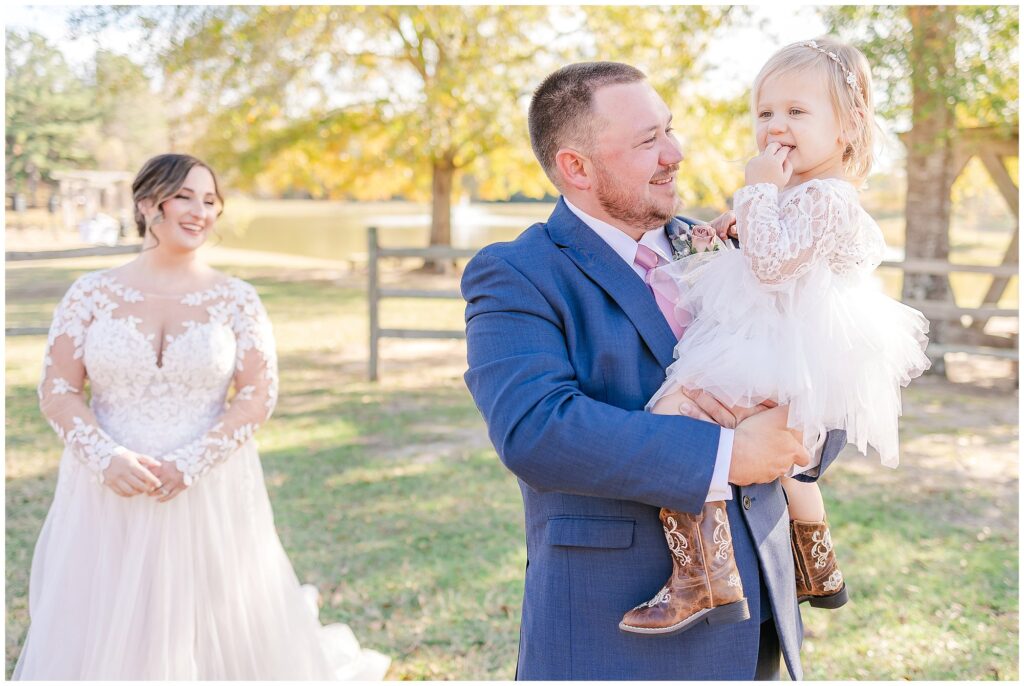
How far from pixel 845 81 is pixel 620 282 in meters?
0.82

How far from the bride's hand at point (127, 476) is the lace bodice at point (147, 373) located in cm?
4

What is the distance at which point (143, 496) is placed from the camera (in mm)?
3494

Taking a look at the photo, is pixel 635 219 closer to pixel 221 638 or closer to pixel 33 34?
pixel 221 638

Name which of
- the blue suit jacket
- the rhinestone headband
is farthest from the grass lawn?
the rhinestone headband

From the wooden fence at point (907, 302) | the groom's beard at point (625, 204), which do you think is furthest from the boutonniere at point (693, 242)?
the wooden fence at point (907, 302)

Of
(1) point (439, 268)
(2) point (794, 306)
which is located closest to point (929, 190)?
(2) point (794, 306)

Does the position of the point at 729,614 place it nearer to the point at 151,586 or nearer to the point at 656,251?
the point at 656,251

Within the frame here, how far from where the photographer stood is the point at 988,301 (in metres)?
11.6

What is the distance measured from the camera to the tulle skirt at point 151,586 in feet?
11.3

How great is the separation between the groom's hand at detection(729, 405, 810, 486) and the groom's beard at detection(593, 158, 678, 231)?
1.75ft

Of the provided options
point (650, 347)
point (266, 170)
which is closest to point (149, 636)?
point (650, 347)

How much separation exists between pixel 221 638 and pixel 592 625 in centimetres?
223

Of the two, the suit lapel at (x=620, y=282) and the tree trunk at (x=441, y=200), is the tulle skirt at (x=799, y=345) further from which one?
the tree trunk at (x=441, y=200)

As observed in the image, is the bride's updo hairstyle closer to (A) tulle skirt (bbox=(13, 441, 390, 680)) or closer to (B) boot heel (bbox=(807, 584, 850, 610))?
(A) tulle skirt (bbox=(13, 441, 390, 680))
